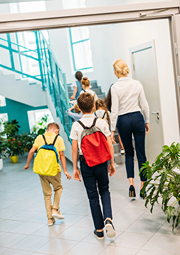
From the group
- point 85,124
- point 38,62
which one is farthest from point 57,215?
point 38,62

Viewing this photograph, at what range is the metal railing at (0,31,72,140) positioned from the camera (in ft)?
24.3

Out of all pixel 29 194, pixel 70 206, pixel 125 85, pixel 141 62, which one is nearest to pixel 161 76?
pixel 141 62

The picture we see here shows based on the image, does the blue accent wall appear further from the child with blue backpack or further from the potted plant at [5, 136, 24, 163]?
the child with blue backpack

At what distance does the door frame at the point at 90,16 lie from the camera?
8.87ft

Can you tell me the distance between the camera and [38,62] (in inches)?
379

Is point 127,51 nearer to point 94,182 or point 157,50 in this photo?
point 157,50

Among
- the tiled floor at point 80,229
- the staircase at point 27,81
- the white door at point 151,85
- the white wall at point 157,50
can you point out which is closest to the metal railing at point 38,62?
the staircase at point 27,81

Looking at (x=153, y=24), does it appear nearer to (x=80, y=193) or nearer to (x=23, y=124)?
(x=80, y=193)

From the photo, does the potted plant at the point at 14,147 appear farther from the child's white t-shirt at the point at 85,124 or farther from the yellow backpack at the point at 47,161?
the child's white t-shirt at the point at 85,124

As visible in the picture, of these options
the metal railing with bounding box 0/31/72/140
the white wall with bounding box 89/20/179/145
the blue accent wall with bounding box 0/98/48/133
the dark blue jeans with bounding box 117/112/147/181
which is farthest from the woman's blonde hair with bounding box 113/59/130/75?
the blue accent wall with bounding box 0/98/48/133

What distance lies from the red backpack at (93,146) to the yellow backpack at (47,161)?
692 mm

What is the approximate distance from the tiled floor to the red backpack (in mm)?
810

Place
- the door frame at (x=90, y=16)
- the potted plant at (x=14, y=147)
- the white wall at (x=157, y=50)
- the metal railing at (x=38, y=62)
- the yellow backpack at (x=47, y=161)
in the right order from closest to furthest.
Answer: the door frame at (x=90, y=16) → the yellow backpack at (x=47, y=161) → the white wall at (x=157, y=50) → the metal railing at (x=38, y=62) → the potted plant at (x=14, y=147)

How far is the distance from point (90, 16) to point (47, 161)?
62.6 inches
